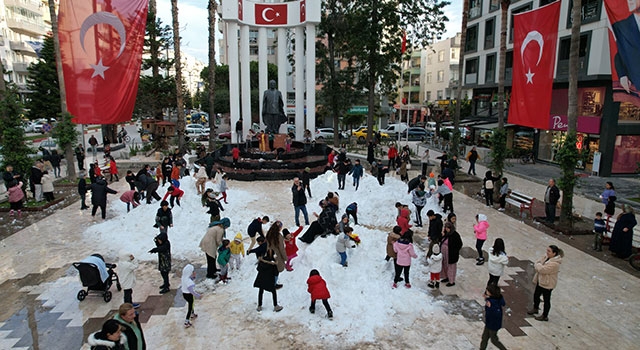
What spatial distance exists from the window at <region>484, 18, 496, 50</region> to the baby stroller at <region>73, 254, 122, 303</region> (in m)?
35.5

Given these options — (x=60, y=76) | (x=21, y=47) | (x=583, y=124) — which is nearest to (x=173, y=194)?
(x=60, y=76)


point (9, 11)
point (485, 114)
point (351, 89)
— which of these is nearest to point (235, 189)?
point (351, 89)

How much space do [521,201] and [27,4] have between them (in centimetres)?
6993

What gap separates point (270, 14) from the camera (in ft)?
96.6

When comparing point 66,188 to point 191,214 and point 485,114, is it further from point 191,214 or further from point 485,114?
point 485,114

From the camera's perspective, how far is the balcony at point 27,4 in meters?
54.2

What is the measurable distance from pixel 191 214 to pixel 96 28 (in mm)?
8212

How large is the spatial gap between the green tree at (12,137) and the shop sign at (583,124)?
1159 inches

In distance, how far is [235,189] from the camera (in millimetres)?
19141

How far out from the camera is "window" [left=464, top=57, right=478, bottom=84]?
125ft

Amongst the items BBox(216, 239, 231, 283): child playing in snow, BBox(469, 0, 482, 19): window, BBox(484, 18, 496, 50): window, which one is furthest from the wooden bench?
BBox(469, 0, 482, 19): window

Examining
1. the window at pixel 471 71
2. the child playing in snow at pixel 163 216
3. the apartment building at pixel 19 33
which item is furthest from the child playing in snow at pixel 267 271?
the apartment building at pixel 19 33

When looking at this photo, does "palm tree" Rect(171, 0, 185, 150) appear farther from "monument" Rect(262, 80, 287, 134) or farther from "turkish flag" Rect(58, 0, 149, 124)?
"turkish flag" Rect(58, 0, 149, 124)

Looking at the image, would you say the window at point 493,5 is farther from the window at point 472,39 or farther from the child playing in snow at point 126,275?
the child playing in snow at point 126,275
